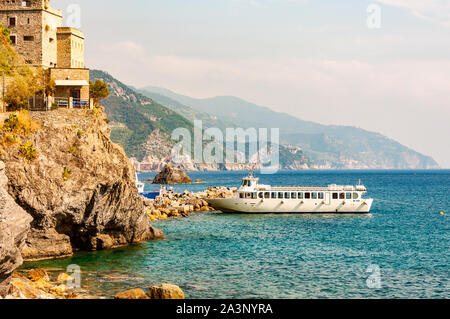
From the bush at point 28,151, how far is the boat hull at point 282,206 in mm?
35875

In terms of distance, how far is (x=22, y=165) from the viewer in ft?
98.5

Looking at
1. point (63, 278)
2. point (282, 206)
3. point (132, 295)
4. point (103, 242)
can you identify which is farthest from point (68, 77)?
point (282, 206)

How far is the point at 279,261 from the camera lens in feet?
113

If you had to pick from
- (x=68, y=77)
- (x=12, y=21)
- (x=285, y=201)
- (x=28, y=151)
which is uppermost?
(x=12, y=21)

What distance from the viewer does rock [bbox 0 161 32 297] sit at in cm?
1986

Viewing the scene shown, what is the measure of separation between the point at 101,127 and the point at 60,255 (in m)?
9.91

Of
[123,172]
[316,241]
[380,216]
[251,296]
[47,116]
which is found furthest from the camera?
[380,216]

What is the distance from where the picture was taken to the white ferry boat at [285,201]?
64.1 m

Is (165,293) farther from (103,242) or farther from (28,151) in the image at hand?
(103,242)

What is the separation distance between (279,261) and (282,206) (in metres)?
30.2

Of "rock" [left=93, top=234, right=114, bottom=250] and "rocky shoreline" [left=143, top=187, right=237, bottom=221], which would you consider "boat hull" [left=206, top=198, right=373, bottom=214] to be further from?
"rock" [left=93, top=234, right=114, bottom=250]

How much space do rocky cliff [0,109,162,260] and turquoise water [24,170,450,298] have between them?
1.69 metres
